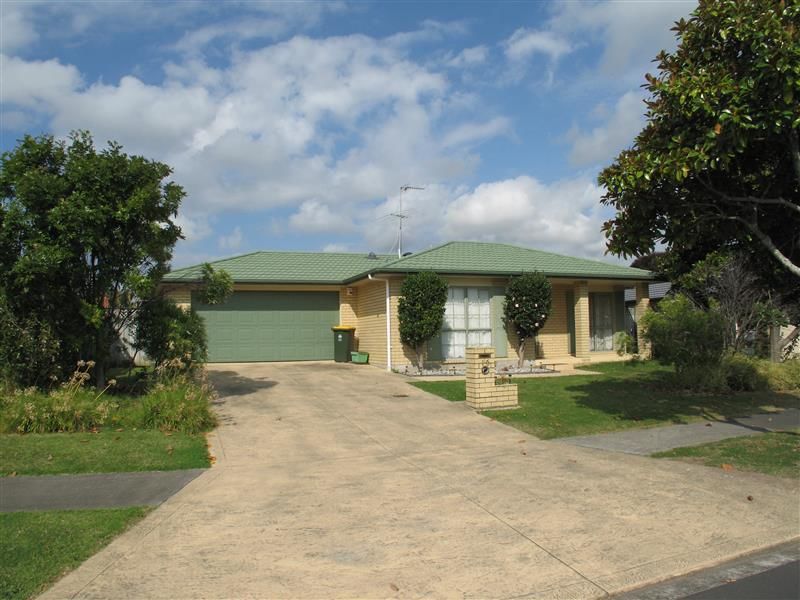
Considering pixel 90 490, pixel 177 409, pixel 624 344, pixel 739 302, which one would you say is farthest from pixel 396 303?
pixel 90 490

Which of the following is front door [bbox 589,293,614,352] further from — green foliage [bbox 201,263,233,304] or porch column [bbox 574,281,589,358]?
green foliage [bbox 201,263,233,304]

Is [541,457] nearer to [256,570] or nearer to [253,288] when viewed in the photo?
[256,570]

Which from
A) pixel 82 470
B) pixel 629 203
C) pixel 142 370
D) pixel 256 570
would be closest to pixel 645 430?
pixel 629 203

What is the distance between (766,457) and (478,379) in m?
4.94

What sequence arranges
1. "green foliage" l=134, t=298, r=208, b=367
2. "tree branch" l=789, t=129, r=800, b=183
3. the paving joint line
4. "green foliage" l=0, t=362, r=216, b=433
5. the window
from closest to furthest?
1. the paving joint line
2. "tree branch" l=789, t=129, r=800, b=183
3. "green foliage" l=0, t=362, r=216, b=433
4. "green foliage" l=134, t=298, r=208, b=367
5. the window

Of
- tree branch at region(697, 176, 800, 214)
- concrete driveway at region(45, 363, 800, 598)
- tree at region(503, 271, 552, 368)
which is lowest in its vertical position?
concrete driveway at region(45, 363, 800, 598)

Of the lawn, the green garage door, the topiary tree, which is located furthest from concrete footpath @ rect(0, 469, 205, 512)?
the green garage door

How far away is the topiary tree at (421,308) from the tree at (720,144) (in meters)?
7.58

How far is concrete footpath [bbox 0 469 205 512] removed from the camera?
20.2ft

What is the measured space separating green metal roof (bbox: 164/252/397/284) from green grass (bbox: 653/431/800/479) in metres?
12.4

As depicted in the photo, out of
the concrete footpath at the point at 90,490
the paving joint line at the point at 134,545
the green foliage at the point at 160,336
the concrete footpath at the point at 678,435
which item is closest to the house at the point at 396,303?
the green foliage at the point at 160,336

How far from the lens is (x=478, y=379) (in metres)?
11.8

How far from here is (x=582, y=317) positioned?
21.2 meters

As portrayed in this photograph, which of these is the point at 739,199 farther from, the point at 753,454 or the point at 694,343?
the point at 694,343
